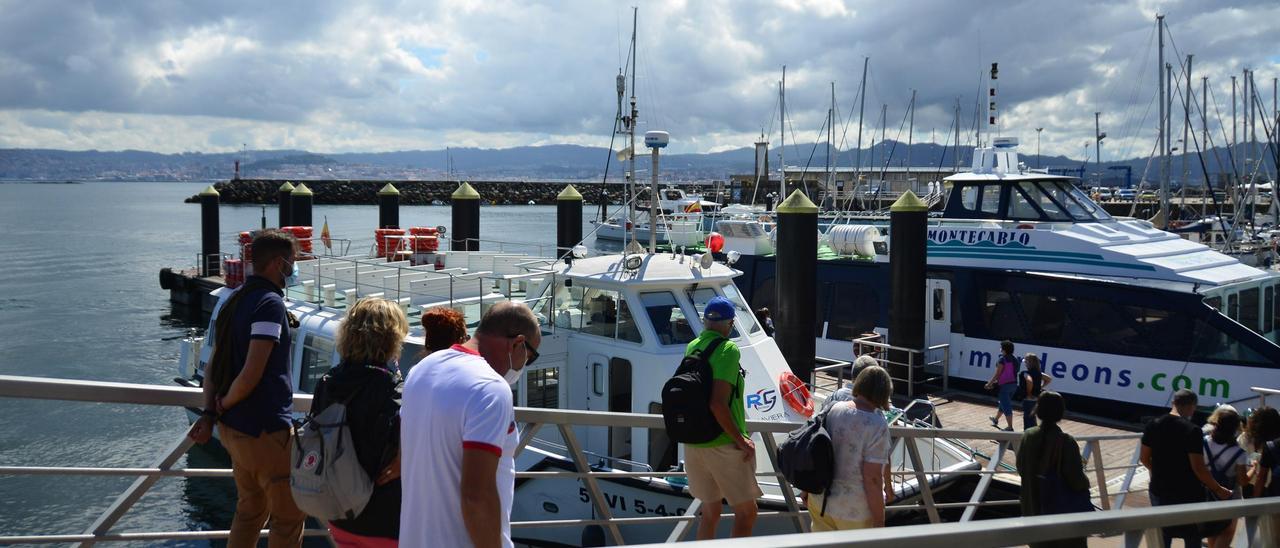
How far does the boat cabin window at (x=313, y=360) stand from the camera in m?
12.3

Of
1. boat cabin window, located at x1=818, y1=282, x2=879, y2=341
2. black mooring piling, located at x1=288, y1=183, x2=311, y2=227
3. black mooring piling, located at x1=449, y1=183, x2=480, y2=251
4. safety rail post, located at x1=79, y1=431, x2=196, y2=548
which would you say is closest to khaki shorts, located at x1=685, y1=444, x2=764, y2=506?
safety rail post, located at x1=79, y1=431, x2=196, y2=548

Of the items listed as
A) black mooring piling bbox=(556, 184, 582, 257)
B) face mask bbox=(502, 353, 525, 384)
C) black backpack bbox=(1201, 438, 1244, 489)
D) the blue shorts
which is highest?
black mooring piling bbox=(556, 184, 582, 257)

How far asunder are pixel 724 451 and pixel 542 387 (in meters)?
5.83

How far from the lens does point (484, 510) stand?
2801 millimetres

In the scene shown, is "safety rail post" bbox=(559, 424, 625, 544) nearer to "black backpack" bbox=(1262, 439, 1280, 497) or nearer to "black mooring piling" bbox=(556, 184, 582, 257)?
"black backpack" bbox=(1262, 439, 1280, 497)

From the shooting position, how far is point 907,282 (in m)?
16.1

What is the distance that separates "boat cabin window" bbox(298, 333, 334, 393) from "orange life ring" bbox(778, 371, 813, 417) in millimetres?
5903

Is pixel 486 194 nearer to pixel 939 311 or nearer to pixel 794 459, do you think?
pixel 939 311

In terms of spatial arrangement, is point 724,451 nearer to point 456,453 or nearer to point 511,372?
point 511,372

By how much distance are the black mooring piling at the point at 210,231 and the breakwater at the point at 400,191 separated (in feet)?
243

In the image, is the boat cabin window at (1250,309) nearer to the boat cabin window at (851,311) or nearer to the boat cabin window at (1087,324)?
the boat cabin window at (1087,324)

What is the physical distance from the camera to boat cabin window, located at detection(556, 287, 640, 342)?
1048 cm

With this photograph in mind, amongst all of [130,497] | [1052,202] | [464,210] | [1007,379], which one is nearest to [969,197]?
[1052,202]

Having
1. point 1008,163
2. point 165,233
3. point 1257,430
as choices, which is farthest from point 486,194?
point 1257,430
